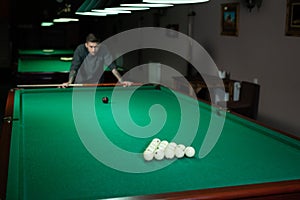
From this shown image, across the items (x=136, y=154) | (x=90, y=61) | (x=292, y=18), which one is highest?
(x=292, y=18)

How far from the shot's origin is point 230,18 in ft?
17.3

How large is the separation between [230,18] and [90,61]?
194 cm

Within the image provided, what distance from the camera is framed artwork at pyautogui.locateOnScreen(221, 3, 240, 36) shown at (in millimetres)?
5127

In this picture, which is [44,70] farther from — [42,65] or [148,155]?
[148,155]

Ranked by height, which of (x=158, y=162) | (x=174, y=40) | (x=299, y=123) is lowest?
(x=299, y=123)

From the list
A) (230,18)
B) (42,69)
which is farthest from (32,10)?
(230,18)

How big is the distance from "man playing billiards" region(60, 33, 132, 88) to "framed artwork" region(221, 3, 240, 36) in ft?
5.39

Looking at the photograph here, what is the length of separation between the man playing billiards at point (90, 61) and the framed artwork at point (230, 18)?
1.64 m

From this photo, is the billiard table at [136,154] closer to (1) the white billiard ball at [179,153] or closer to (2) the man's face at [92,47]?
(1) the white billiard ball at [179,153]

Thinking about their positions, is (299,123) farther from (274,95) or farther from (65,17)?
(65,17)

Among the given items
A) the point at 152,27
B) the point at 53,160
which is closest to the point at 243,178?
the point at 53,160

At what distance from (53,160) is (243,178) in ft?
2.76

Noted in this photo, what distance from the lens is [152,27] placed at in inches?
309

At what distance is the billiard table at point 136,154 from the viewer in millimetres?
1455
